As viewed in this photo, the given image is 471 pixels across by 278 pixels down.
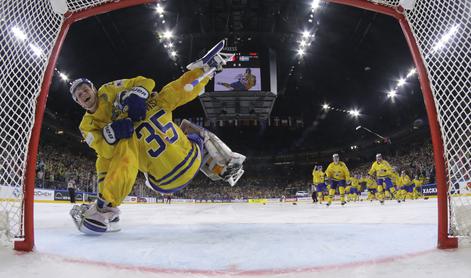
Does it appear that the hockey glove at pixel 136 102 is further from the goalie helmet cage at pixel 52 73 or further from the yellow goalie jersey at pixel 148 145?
the goalie helmet cage at pixel 52 73

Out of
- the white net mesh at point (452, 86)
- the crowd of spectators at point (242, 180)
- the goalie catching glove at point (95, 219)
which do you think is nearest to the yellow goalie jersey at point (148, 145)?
the goalie catching glove at point (95, 219)

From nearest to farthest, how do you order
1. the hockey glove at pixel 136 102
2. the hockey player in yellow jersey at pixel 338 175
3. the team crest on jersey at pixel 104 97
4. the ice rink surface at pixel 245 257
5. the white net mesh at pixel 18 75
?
1. the ice rink surface at pixel 245 257
2. the white net mesh at pixel 18 75
3. the hockey glove at pixel 136 102
4. the team crest on jersey at pixel 104 97
5. the hockey player in yellow jersey at pixel 338 175

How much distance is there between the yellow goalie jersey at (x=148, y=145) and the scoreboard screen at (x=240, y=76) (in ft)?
26.3

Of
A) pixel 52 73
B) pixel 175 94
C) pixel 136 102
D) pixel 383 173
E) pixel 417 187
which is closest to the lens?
pixel 52 73

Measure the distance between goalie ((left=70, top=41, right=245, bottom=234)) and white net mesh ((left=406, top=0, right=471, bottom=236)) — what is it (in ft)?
4.50

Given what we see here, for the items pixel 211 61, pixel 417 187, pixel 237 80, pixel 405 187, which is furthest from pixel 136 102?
pixel 417 187

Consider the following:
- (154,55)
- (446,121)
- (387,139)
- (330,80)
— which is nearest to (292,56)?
(330,80)

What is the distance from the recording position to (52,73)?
1.98 m

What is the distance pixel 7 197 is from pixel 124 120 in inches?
28.4

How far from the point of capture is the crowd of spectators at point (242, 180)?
42.1 ft

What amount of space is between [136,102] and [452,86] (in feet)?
6.39

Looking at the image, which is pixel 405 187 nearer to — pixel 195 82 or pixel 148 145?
pixel 195 82

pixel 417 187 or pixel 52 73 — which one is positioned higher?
pixel 52 73

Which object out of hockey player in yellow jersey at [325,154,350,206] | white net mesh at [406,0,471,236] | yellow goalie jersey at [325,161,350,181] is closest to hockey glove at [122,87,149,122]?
white net mesh at [406,0,471,236]
